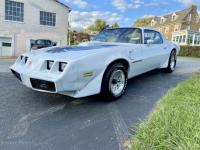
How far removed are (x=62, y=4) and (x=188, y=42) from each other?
26429 millimetres

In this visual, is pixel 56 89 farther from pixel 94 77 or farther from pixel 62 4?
pixel 62 4

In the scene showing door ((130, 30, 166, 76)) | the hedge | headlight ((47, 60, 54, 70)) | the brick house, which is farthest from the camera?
the brick house

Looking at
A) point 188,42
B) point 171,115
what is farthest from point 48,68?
point 188,42

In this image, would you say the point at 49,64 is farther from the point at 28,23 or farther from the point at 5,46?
the point at 28,23

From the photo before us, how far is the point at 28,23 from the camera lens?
20.8 meters

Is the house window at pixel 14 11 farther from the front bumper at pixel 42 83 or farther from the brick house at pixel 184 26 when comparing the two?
the brick house at pixel 184 26

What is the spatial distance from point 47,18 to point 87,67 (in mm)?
19866

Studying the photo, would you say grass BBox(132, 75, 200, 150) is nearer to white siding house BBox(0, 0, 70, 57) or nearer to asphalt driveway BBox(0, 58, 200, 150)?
asphalt driveway BBox(0, 58, 200, 150)

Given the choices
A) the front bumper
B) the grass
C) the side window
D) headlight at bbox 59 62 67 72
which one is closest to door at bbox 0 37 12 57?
the side window

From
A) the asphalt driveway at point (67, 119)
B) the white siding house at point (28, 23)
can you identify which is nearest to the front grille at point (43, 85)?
the asphalt driveway at point (67, 119)

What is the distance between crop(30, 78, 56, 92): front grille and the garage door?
17868 millimetres

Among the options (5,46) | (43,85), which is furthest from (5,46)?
(43,85)

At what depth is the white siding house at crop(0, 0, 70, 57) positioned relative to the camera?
778 inches

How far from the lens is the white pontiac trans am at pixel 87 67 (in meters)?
3.49
